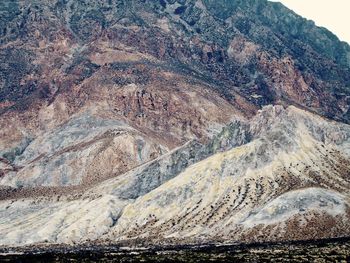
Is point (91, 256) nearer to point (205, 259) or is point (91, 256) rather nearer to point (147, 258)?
point (147, 258)

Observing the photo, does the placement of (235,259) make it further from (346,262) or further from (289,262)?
(346,262)

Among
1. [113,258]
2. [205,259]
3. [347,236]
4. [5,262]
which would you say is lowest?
[5,262]

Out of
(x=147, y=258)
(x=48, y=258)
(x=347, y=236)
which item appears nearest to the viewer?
(x=147, y=258)

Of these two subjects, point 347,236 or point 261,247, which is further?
point 347,236

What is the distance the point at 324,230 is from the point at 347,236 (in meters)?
9.32

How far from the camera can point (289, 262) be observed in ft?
418

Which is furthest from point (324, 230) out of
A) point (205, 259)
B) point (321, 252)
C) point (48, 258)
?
point (48, 258)

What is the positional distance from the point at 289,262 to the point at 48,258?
213 ft

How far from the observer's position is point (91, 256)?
167250mm

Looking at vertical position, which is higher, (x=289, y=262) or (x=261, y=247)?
(x=289, y=262)

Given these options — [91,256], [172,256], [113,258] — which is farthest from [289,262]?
[91,256]

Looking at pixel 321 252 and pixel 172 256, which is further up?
pixel 321 252

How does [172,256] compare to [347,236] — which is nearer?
[172,256]

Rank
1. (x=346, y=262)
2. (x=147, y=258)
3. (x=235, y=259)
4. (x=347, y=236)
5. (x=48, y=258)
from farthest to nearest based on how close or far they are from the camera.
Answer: (x=347, y=236) < (x=48, y=258) < (x=147, y=258) < (x=235, y=259) < (x=346, y=262)
